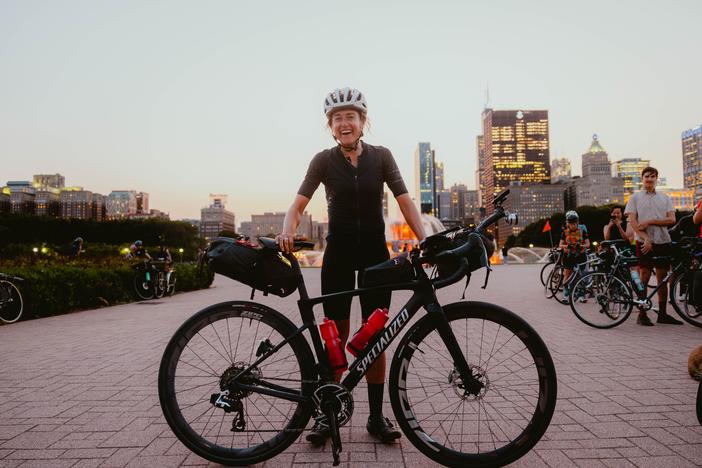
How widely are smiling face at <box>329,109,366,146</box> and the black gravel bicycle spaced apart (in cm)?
96

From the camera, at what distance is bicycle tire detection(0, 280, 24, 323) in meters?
8.59

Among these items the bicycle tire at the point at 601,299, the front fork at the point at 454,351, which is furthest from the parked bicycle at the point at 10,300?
the bicycle tire at the point at 601,299

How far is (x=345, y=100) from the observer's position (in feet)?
10.4

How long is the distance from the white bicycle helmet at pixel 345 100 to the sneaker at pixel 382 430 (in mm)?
2059

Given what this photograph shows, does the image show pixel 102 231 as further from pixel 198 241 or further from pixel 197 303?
pixel 197 303

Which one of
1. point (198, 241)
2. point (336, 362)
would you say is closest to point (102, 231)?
point (198, 241)

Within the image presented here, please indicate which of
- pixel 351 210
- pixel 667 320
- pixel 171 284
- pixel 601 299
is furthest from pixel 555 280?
pixel 171 284

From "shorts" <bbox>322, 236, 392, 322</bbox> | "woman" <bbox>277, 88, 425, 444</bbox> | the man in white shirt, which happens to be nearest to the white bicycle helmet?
"woman" <bbox>277, 88, 425, 444</bbox>

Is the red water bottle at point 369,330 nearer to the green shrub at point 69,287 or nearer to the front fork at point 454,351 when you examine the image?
the front fork at point 454,351

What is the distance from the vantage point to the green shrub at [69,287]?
941cm

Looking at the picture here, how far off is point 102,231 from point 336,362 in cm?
8809

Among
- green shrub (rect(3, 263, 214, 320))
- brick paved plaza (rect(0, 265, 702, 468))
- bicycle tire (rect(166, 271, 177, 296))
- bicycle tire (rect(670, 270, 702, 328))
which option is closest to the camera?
brick paved plaza (rect(0, 265, 702, 468))

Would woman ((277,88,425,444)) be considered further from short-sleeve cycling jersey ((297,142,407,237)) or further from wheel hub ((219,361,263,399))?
wheel hub ((219,361,263,399))

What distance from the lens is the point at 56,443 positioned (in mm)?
3125
